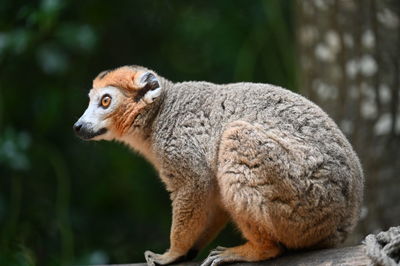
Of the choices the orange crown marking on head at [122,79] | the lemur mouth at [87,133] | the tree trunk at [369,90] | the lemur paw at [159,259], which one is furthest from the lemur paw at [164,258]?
the tree trunk at [369,90]

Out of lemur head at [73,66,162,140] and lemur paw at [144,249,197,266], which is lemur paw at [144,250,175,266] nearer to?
lemur paw at [144,249,197,266]

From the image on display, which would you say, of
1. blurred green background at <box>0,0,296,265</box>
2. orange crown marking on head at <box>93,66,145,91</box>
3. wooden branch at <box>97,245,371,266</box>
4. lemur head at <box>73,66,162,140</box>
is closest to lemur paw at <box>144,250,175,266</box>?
wooden branch at <box>97,245,371,266</box>

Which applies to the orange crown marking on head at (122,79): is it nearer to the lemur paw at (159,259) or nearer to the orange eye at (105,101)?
the orange eye at (105,101)

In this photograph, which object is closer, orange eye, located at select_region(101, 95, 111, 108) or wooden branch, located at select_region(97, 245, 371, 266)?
wooden branch, located at select_region(97, 245, 371, 266)

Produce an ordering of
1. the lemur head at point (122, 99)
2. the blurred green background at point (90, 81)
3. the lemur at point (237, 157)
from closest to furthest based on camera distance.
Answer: the lemur at point (237, 157) → the lemur head at point (122, 99) → the blurred green background at point (90, 81)

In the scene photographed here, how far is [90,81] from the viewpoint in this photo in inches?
422

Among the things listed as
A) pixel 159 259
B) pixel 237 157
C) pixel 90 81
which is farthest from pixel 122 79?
pixel 90 81

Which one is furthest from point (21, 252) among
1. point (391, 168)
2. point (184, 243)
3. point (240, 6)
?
point (240, 6)

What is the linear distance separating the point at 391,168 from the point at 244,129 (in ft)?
8.65

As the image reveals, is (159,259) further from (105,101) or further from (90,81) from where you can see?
(90,81)

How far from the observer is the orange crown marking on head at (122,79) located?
631cm

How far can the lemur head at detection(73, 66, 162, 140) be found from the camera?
20.6ft

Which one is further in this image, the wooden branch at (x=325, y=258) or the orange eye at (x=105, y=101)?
the orange eye at (x=105, y=101)

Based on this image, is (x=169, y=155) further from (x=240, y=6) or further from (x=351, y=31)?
(x=240, y=6)
